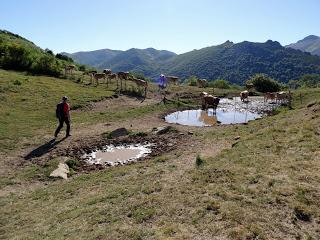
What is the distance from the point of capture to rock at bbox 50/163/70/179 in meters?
17.8

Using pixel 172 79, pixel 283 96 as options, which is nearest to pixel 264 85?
pixel 172 79

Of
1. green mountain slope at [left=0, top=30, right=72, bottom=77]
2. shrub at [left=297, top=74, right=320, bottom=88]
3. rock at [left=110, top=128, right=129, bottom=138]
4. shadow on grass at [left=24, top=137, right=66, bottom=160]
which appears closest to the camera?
shadow on grass at [left=24, top=137, right=66, bottom=160]

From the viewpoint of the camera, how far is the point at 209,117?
105 ft

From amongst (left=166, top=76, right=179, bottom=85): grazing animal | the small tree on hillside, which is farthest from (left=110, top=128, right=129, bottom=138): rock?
the small tree on hillside

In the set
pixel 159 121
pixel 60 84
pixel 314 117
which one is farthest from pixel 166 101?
pixel 314 117

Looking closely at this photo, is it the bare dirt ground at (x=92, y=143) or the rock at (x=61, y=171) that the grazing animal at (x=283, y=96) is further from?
the rock at (x=61, y=171)

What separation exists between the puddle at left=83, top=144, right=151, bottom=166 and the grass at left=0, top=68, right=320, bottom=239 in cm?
186

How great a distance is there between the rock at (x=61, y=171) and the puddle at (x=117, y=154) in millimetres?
1427

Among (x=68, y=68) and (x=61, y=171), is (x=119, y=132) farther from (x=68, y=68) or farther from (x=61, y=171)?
(x=68, y=68)

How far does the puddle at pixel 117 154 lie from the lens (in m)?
20.0

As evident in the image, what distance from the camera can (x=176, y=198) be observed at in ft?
40.8

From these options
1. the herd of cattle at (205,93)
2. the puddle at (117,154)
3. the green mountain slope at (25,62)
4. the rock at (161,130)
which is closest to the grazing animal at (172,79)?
the herd of cattle at (205,93)

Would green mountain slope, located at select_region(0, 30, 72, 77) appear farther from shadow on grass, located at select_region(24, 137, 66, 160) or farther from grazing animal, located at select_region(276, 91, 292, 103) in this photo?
shadow on grass, located at select_region(24, 137, 66, 160)

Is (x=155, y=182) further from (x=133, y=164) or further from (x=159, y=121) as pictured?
(x=159, y=121)
